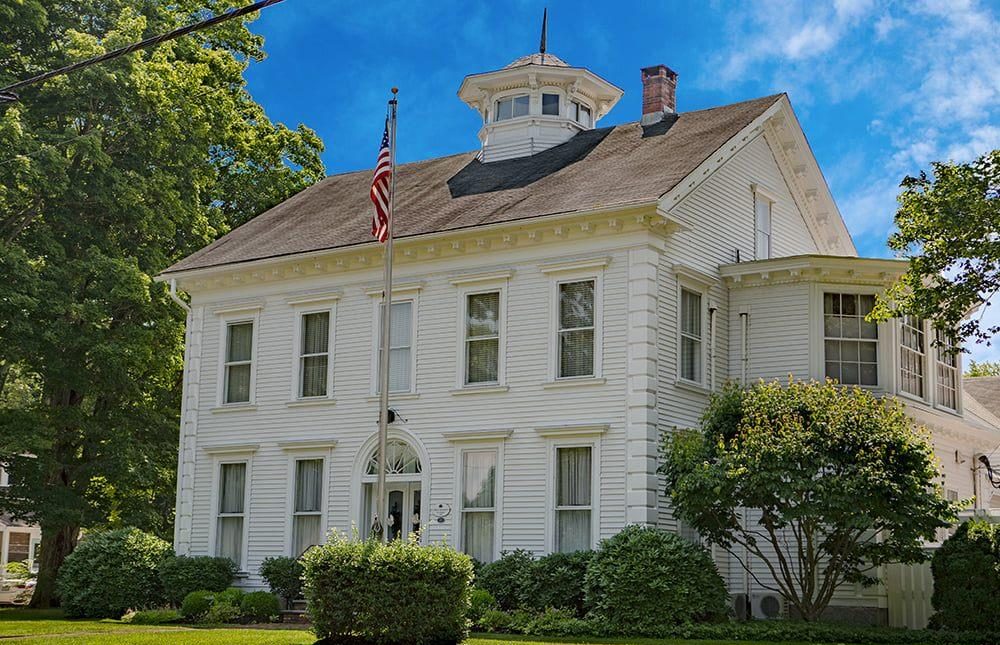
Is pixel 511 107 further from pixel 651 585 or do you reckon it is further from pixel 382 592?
pixel 382 592

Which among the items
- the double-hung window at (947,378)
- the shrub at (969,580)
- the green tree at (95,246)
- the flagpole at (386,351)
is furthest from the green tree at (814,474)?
the green tree at (95,246)

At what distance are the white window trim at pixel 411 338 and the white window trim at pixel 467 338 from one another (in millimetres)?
1096

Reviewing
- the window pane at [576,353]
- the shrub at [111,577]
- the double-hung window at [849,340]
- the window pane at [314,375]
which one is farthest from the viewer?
the window pane at [314,375]

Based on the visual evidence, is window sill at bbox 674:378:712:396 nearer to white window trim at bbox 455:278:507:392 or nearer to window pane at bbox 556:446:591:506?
window pane at bbox 556:446:591:506

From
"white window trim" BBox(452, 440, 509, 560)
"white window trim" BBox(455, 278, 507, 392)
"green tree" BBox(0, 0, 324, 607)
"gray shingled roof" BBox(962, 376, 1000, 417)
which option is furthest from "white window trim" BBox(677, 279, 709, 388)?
"gray shingled roof" BBox(962, 376, 1000, 417)

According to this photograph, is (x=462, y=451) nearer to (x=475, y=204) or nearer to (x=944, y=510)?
(x=475, y=204)

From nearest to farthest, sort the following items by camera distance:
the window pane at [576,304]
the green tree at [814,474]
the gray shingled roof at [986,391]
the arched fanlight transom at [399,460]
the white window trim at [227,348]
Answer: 1. the green tree at [814,474]
2. the window pane at [576,304]
3. the arched fanlight transom at [399,460]
4. the white window trim at [227,348]
5. the gray shingled roof at [986,391]

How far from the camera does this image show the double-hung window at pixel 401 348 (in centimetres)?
2669

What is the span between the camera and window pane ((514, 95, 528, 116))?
3122cm

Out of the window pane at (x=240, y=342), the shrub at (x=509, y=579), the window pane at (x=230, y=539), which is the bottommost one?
the shrub at (x=509, y=579)

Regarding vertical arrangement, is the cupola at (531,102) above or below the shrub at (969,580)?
above

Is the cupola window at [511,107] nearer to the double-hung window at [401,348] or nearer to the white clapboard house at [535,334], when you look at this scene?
the white clapboard house at [535,334]

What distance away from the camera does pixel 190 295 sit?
101 ft

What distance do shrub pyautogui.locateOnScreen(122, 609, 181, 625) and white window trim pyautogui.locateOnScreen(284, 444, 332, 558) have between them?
2.77 meters
